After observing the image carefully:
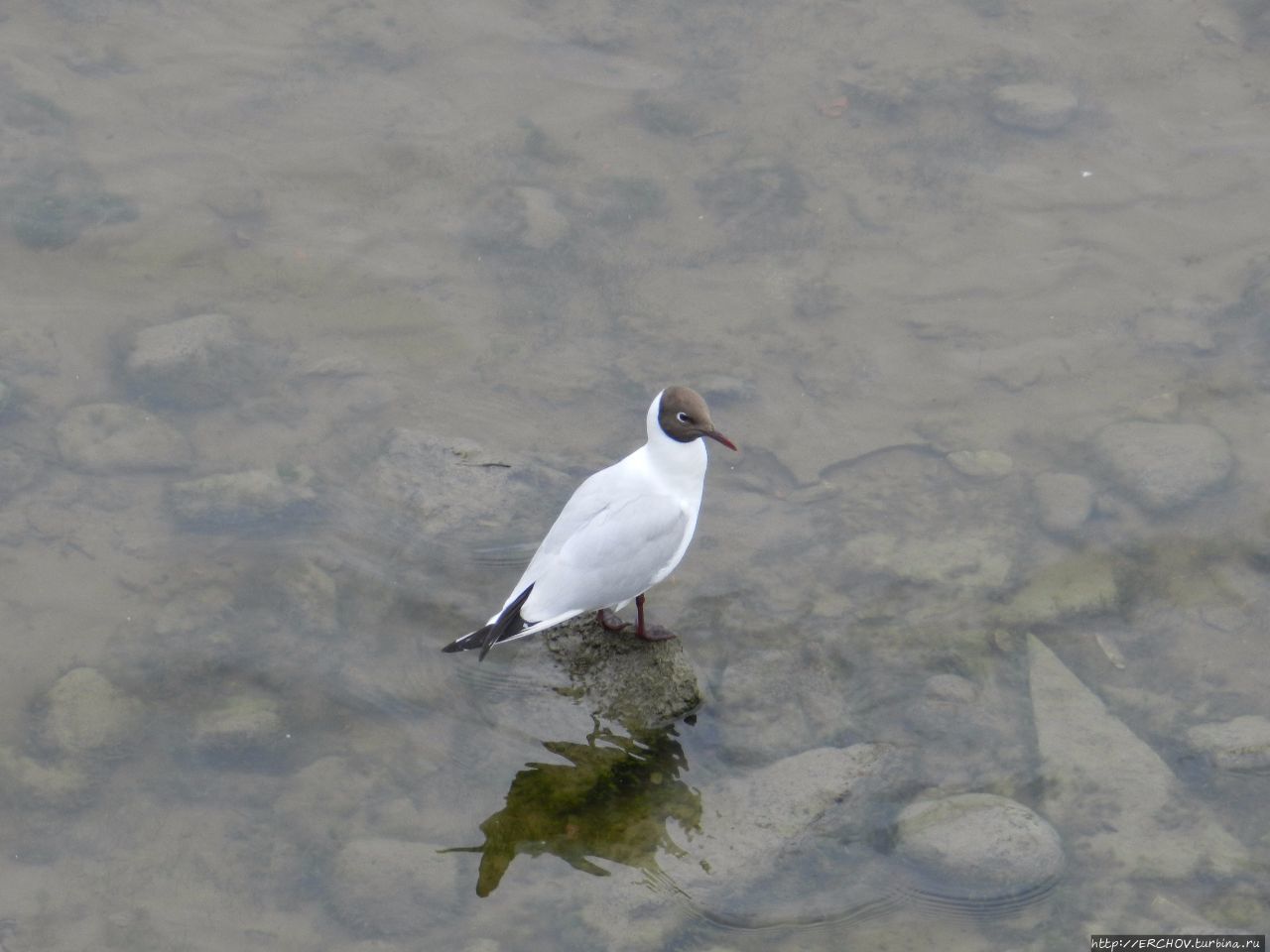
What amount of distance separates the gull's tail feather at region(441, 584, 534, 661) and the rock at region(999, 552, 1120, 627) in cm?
230

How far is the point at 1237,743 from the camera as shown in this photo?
5.34 meters

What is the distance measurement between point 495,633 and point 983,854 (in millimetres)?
1975

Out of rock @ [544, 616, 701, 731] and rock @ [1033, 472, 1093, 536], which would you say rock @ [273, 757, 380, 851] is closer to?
rock @ [544, 616, 701, 731]

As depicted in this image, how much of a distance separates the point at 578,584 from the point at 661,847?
1052 millimetres

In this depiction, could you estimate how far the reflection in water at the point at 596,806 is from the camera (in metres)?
5.02

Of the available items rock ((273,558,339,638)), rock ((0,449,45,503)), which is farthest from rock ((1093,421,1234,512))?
rock ((0,449,45,503))

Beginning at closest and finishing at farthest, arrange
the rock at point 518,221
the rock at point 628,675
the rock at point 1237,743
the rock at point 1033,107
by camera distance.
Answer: the rock at point 1237,743 < the rock at point 628,675 < the rock at point 518,221 < the rock at point 1033,107

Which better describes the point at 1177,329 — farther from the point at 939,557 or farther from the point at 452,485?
the point at 452,485

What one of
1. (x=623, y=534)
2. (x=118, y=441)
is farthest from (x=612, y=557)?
(x=118, y=441)

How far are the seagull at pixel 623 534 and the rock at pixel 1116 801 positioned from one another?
1.67 m

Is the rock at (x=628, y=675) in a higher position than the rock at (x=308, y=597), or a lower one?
higher

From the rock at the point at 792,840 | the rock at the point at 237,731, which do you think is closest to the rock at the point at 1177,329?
the rock at the point at 792,840

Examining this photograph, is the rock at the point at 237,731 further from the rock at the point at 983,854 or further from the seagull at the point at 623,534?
the rock at the point at 983,854

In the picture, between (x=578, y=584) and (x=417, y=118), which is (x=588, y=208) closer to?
(x=417, y=118)
